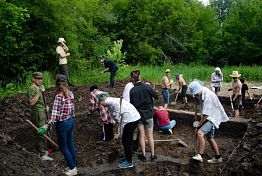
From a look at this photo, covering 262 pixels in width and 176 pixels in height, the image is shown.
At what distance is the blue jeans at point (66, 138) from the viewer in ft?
21.7

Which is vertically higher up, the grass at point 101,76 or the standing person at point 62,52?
the standing person at point 62,52

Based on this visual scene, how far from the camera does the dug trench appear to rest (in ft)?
21.1

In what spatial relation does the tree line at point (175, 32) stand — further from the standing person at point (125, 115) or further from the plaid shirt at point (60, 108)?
the plaid shirt at point (60, 108)

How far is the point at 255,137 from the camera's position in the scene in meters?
8.38

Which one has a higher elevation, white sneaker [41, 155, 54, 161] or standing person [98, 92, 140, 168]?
standing person [98, 92, 140, 168]

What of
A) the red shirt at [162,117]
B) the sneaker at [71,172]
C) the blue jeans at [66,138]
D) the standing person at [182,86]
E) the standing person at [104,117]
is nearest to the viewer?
the blue jeans at [66,138]

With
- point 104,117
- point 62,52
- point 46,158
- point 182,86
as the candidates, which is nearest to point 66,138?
point 46,158

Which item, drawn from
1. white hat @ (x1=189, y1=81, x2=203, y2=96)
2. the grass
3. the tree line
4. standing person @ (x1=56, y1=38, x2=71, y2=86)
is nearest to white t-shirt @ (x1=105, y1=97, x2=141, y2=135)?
white hat @ (x1=189, y1=81, x2=203, y2=96)

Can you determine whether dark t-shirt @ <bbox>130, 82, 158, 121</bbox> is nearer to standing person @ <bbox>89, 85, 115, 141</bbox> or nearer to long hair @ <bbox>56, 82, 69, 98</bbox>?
standing person @ <bbox>89, 85, 115, 141</bbox>

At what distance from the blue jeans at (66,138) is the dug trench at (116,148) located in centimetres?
33

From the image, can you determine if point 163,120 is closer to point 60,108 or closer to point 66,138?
point 66,138

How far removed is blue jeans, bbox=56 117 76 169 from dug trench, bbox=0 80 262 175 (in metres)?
0.33

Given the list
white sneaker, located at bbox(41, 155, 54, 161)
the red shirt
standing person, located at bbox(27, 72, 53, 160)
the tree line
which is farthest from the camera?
the tree line

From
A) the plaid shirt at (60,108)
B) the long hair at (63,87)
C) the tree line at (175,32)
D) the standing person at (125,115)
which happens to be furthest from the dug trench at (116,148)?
the tree line at (175,32)
